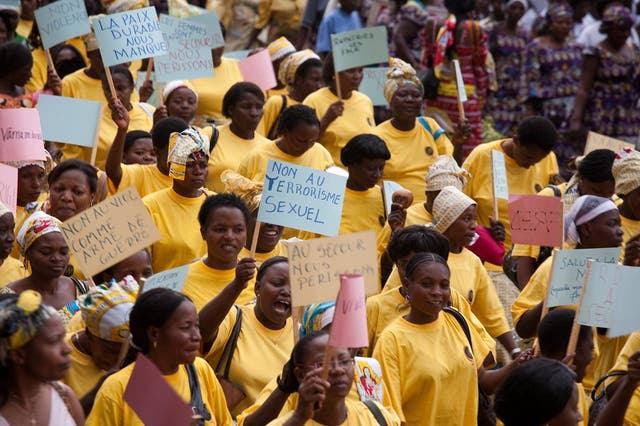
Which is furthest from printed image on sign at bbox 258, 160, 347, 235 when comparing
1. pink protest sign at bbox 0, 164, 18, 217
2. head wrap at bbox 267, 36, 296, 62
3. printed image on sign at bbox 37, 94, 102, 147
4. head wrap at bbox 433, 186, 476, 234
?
head wrap at bbox 267, 36, 296, 62

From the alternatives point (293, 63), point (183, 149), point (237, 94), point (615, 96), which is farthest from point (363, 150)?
point (615, 96)

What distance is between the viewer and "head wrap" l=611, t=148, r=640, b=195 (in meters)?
9.23

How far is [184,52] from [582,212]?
440 cm

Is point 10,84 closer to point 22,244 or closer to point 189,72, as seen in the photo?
point 189,72

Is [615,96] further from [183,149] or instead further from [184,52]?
[183,149]

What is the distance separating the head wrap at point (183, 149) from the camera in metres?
8.92

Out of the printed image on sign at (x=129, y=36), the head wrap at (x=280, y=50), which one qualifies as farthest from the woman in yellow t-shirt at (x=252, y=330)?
the head wrap at (x=280, y=50)

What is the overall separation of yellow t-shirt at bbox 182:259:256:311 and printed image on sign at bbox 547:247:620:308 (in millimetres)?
1684

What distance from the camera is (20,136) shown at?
9047 mm

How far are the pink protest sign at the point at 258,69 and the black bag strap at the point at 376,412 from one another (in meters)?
6.83

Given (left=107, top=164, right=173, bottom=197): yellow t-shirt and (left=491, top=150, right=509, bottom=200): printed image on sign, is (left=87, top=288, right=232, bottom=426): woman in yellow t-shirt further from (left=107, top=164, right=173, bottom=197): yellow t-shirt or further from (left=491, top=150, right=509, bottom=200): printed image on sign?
(left=491, top=150, right=509, bottom=200): printed image on sign

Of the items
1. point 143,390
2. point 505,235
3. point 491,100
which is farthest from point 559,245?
point 491,100

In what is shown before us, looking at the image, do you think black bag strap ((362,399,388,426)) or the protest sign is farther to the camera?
the protest sign

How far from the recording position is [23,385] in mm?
5230
